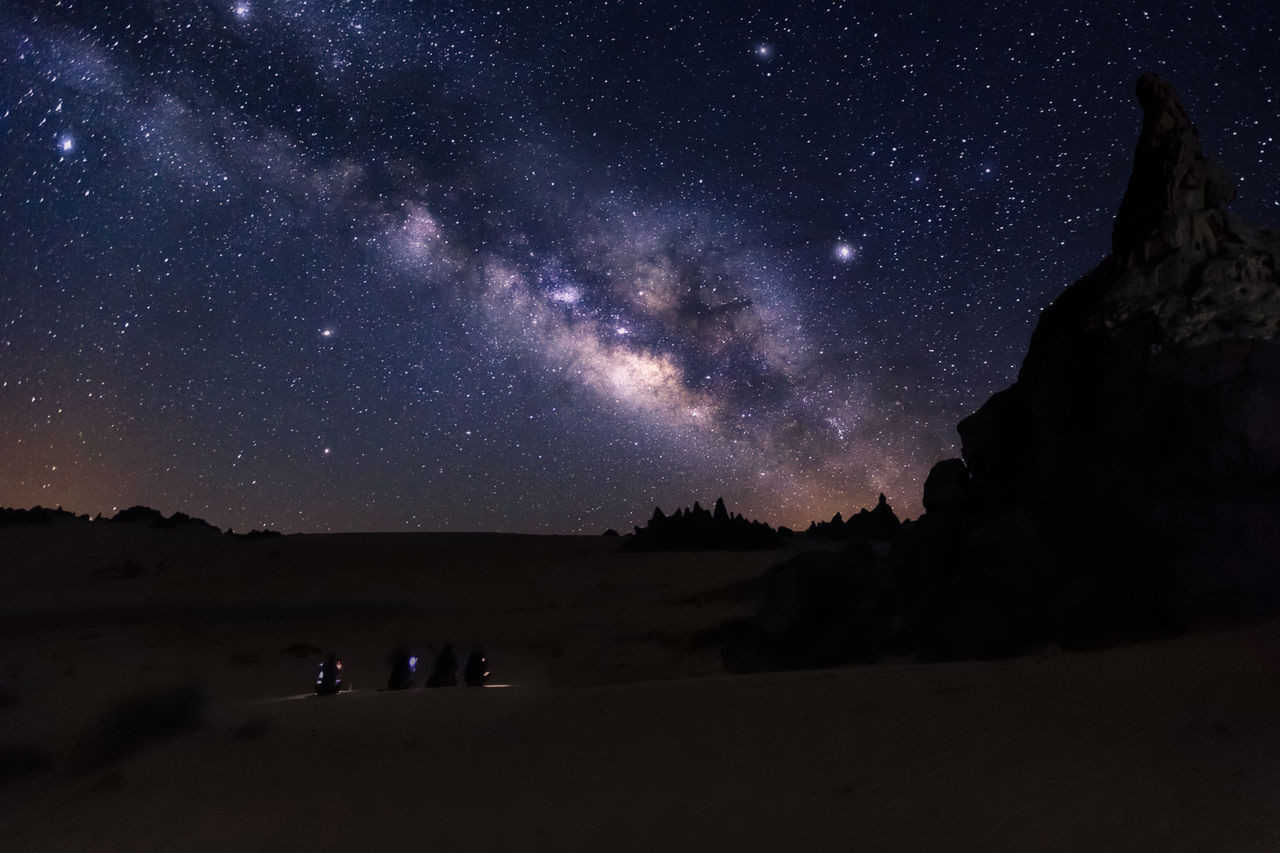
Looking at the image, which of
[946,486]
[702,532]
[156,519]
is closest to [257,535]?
[156,519]

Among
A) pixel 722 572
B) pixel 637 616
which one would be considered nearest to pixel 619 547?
pixel 722 572

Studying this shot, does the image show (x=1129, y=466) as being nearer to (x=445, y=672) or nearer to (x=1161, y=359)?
(x=1161, y=359)

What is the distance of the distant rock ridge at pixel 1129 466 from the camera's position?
9586 millimetres

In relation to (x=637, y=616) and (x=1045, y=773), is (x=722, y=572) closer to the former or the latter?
(x=637, y=616)

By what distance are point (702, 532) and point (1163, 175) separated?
26.7 meters

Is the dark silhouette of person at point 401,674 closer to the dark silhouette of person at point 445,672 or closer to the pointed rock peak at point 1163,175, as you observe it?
the dark silhouette of person at point 445,672

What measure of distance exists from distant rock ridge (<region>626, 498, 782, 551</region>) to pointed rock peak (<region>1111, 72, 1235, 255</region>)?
24.7 metres

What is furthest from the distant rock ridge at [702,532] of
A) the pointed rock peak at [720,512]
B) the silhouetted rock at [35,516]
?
the silhouetted rock at [35,516]

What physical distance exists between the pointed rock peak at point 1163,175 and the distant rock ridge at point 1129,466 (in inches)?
1.2

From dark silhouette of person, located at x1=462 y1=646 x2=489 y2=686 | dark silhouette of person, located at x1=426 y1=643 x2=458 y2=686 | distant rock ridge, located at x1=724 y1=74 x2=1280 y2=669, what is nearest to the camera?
distant rock ridge, located at x1=724 y1=74 x2=1280 y2=669

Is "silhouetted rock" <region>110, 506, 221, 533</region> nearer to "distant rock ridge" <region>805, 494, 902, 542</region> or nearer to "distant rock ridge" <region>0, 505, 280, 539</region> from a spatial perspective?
"distant rock ridge" <region>0, 505, 280, 539</region>

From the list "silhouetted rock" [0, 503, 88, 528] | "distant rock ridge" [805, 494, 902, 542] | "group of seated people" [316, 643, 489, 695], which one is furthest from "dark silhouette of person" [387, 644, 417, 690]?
"silhouetted rock" [0, 503, 88, 528]

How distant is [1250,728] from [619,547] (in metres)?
34.7

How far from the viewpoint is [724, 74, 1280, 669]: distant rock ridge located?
9586mm
